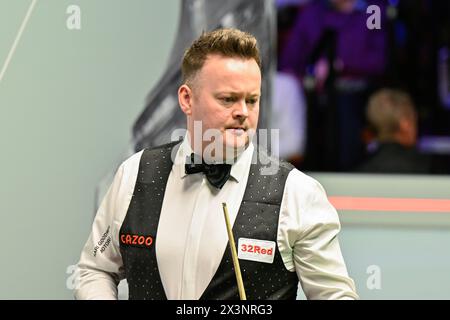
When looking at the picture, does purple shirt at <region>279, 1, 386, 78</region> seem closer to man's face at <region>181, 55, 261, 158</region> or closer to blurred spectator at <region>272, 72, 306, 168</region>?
blurred spectator at <region>272, 72, 306, 168</region>

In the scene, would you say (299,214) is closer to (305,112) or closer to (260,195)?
(260,195)

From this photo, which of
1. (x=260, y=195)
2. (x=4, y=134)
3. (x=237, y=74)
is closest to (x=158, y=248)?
(x=260, y=195)

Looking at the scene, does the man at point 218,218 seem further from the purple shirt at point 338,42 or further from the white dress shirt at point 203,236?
the purple shirt at point 338,42

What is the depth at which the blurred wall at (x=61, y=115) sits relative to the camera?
8.91 feet

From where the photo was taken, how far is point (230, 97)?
1.67m

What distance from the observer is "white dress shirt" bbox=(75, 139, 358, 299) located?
65.1 inches

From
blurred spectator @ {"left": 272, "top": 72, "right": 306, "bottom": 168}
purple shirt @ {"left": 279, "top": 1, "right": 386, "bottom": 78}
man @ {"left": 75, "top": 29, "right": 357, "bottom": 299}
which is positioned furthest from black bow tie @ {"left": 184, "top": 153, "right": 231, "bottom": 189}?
purple shirt @ {"left": 279, "top": 1, "right": 386, "bottom": 78}

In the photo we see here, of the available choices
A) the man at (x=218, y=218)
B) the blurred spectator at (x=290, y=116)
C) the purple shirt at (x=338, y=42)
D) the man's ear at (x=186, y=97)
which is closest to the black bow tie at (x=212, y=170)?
the man at (x=218, y=218)

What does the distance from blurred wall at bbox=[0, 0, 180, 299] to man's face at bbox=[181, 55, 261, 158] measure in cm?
120

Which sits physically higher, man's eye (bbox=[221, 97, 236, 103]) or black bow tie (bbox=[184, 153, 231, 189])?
man's eye (bbox=[221, 97, 236, 103])

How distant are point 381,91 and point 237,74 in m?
1.57

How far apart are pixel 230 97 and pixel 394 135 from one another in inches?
60.0

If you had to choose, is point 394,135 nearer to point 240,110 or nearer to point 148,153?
point 148,153

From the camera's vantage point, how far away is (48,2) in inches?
108
